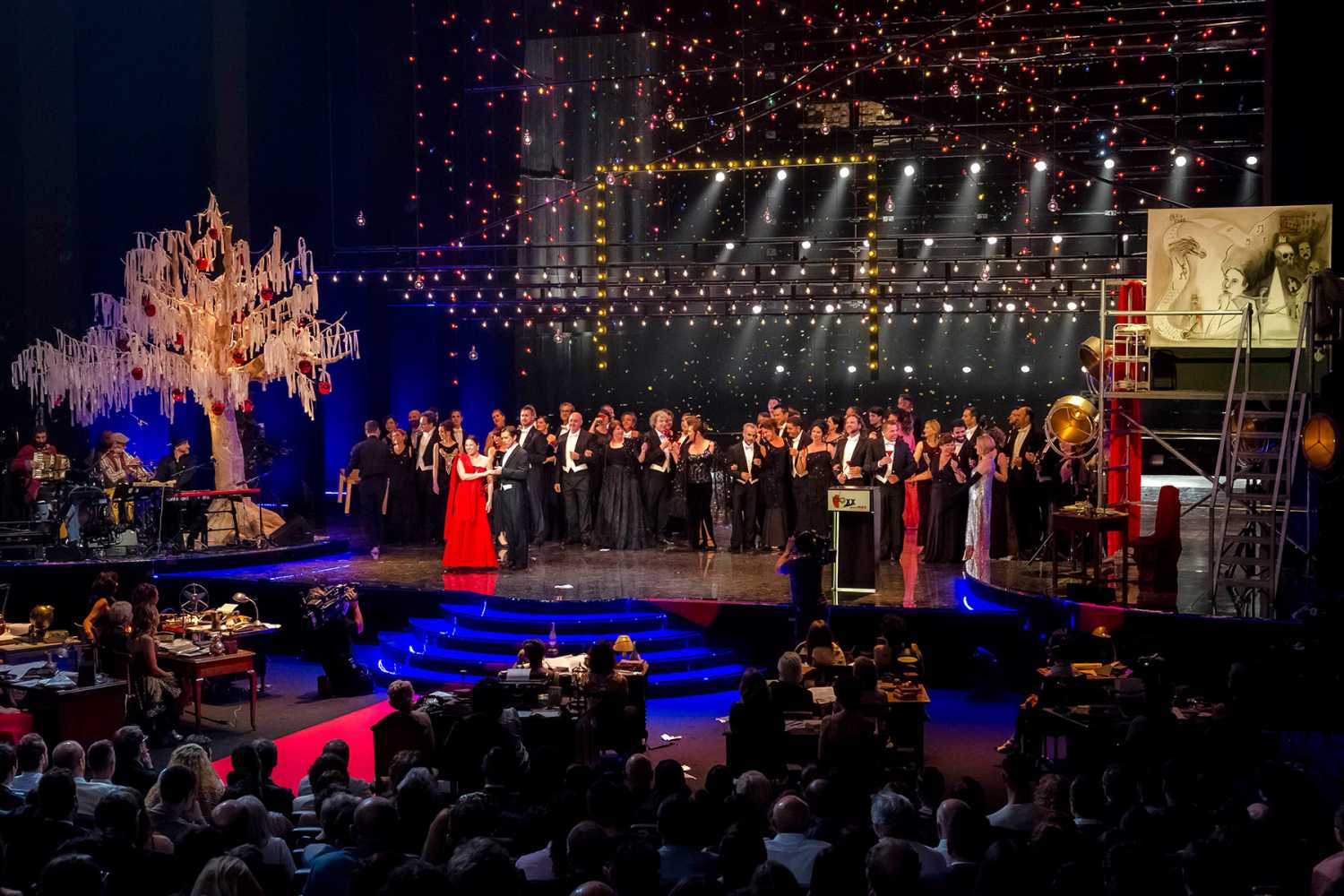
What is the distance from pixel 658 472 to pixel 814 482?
71.7 inches

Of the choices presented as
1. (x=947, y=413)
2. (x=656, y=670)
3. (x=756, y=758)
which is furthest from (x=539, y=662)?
(x=947, y=413)

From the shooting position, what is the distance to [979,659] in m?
11.4

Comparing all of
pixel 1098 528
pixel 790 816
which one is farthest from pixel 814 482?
pixel 790 816

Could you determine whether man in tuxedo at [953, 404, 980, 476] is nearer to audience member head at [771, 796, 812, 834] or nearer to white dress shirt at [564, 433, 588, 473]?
white dress shirt at [564, 433, 588, 473]

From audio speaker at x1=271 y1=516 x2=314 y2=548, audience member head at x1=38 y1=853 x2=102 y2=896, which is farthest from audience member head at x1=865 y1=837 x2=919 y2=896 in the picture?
audio speaker at x1=271 y1=516 x2=314 y2=548

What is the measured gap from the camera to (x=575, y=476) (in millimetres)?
15328

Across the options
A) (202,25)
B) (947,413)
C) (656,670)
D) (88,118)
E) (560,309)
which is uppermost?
(202,25)

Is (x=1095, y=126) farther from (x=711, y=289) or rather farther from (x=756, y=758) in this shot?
(x=756, y=758)

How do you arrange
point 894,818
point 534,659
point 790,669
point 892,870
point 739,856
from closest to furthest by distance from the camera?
point 892,870
point 739,856
point 894,818
point 790,669
point 534,659

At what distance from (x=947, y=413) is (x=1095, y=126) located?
4.63 meters

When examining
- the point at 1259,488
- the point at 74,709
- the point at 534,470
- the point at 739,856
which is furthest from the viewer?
the point at 534,470

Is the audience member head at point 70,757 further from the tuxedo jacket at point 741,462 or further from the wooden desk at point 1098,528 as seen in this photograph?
the tuxedo jacket at point 741,462

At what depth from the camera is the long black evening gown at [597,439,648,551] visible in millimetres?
15078

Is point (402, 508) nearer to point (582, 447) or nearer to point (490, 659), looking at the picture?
point (582, 447)
